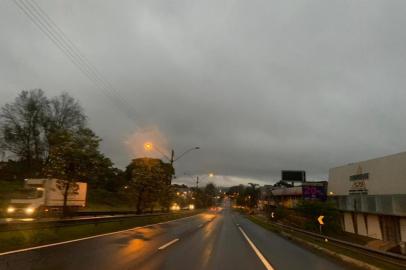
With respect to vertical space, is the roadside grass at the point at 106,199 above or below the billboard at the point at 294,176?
below

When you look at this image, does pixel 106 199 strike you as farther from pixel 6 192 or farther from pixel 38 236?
pixel 38 236

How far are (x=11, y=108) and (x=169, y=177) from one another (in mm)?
37225

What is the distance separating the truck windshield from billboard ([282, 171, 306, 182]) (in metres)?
104

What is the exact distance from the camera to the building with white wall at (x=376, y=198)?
39.1 meters

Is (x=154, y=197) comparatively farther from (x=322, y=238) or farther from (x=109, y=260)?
(x=109, y=260)

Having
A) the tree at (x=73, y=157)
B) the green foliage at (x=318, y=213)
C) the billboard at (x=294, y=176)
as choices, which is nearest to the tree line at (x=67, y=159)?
the tree at (x=73, y=157)

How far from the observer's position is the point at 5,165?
7494 cm

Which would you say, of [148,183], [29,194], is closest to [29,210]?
[29,194]

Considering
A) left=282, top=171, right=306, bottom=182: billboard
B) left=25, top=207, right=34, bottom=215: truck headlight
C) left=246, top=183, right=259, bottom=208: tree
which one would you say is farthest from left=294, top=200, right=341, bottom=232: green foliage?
left=246, top=183, right=259, bottom=208: tree

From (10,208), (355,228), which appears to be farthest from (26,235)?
(355,228)

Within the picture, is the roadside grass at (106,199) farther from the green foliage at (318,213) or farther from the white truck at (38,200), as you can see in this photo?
the green foliage at (318,213)

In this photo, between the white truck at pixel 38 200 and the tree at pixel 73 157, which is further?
the white truck at pixel 38 200

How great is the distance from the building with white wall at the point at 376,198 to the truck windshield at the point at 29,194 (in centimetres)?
3309

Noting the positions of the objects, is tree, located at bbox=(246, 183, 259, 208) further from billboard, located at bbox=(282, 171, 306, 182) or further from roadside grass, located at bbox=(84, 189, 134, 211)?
roadside grass, located at bbox=(84, 189, 134, 211)
